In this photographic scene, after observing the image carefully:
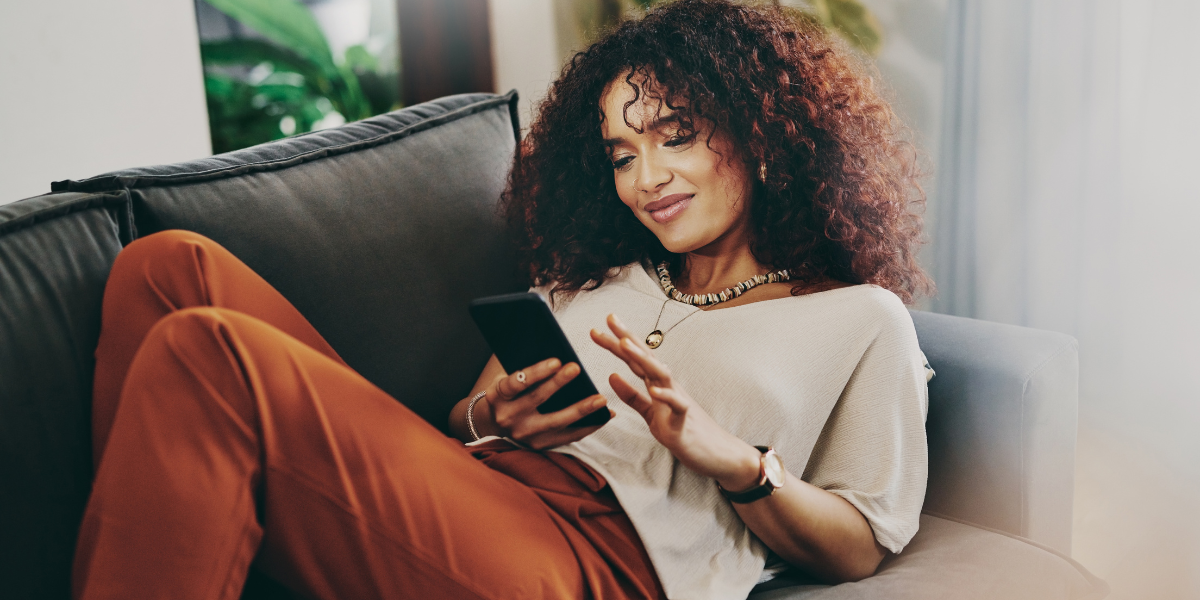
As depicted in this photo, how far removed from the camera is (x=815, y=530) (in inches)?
32.7

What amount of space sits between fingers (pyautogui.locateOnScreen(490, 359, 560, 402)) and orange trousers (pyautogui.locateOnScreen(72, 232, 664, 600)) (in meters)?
0.09

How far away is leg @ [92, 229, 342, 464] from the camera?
2.53ft

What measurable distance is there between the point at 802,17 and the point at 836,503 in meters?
0.70

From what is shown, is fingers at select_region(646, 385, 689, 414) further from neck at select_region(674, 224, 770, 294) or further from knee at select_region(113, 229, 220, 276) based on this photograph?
knee at select_region(113, 229, 220, 276)

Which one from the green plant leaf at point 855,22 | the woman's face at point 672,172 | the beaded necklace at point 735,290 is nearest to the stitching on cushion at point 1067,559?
the beaded necklace at point 735,290

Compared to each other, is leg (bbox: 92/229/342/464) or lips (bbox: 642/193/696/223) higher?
lips (bbox: 642/193/696/223)

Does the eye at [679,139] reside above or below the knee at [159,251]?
above

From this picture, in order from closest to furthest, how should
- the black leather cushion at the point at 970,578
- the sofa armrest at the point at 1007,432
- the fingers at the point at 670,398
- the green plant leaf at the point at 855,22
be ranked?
the fingers at the point at 670,398 → the black leather cushion at the point at 970,578 → the sofa armrest at the point at 1007,432 → the green plant leaf at the point at 855,22

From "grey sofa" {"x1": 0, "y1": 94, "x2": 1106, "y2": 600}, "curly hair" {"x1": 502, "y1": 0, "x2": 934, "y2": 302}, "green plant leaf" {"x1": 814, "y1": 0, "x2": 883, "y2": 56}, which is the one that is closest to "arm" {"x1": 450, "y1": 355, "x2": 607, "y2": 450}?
"grey sofa" {"x1": 0, "y1": 94, "x2": 1106, "y2": 600}

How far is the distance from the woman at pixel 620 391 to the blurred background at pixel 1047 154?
0.24 m

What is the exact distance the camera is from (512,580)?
2.31 ft

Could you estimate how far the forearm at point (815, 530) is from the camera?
821 mm

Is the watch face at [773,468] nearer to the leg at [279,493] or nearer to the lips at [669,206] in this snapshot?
the leg at [279,493]

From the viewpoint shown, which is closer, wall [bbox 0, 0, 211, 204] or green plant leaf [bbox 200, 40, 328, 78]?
wall [bbox 0, 0, 211, 204]
